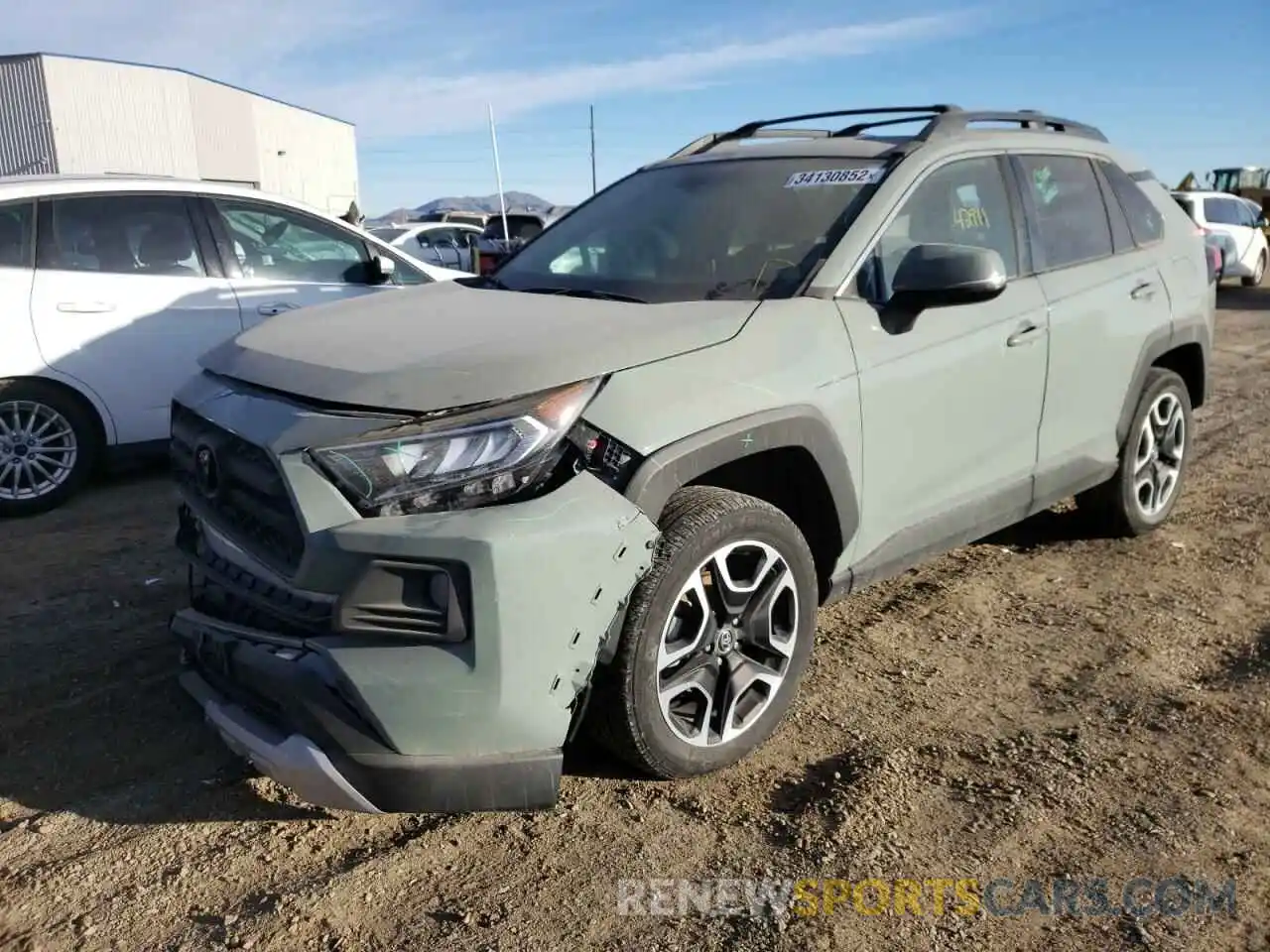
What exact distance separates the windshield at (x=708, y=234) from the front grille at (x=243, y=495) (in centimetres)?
134

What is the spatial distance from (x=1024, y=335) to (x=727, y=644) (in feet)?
5.78

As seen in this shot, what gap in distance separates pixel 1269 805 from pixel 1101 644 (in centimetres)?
111

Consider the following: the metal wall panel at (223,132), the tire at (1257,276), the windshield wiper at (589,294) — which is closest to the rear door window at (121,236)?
the windshield wiper at (589,294)

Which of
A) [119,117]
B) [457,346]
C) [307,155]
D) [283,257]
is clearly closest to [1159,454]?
[457,346]

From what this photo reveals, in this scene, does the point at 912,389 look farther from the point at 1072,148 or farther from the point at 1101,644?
the point at 1072,148

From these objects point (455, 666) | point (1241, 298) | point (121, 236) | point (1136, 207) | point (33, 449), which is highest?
point (1136, 207)

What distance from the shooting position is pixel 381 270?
6.46 m

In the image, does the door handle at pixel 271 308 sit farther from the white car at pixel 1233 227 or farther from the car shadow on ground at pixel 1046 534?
the white car at pixel 1233 227

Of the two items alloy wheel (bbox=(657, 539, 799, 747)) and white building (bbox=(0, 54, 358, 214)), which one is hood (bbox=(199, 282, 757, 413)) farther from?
white building (bbox=(0, 54, 358, 214))

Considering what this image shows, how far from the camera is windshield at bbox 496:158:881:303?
3.42 metres

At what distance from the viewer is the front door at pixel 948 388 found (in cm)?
333

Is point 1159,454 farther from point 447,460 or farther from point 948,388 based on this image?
point 447,460

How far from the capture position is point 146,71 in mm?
37094

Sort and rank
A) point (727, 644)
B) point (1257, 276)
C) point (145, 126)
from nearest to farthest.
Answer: point (727, 644) < point (1257, 276) < point (145, 126)
